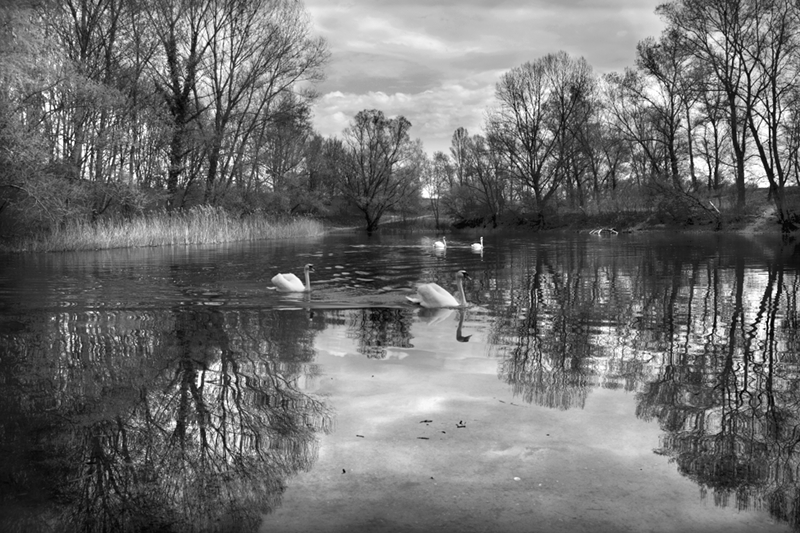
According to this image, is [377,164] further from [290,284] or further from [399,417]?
[399,417]

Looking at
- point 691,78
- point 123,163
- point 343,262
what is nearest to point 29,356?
point 343,262

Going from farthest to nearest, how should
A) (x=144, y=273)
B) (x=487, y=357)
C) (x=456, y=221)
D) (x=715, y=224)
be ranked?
(x=456, y=221) < (x=715, y=224) < (x=144, y=273) < (x=487, y=357)

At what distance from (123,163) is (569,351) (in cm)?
2587

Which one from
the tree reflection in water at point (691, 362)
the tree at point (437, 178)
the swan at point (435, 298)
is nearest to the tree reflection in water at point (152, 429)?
the tree reflection in water at point (691, 362)

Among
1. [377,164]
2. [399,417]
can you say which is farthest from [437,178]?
[399,417]

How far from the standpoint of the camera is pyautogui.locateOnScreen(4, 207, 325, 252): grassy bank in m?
24.6

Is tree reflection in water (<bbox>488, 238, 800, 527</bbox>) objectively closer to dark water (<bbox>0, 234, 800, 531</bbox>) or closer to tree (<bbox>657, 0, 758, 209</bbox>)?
dark water (<bbox>0, 234, 800, 531</bbox>)

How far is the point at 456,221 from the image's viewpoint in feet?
235

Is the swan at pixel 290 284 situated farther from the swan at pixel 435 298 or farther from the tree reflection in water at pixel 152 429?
the tree reflection in water at pixel 152 429

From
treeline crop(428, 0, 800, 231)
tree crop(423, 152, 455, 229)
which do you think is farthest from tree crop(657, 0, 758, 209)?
tree crop(423, 152, 455, 229)

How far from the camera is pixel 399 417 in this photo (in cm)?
504

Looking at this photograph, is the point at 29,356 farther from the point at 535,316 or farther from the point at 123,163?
the point at 123,163

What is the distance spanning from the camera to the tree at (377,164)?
63.7m

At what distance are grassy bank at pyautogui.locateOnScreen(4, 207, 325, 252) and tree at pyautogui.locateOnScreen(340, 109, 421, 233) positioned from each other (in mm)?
22878
